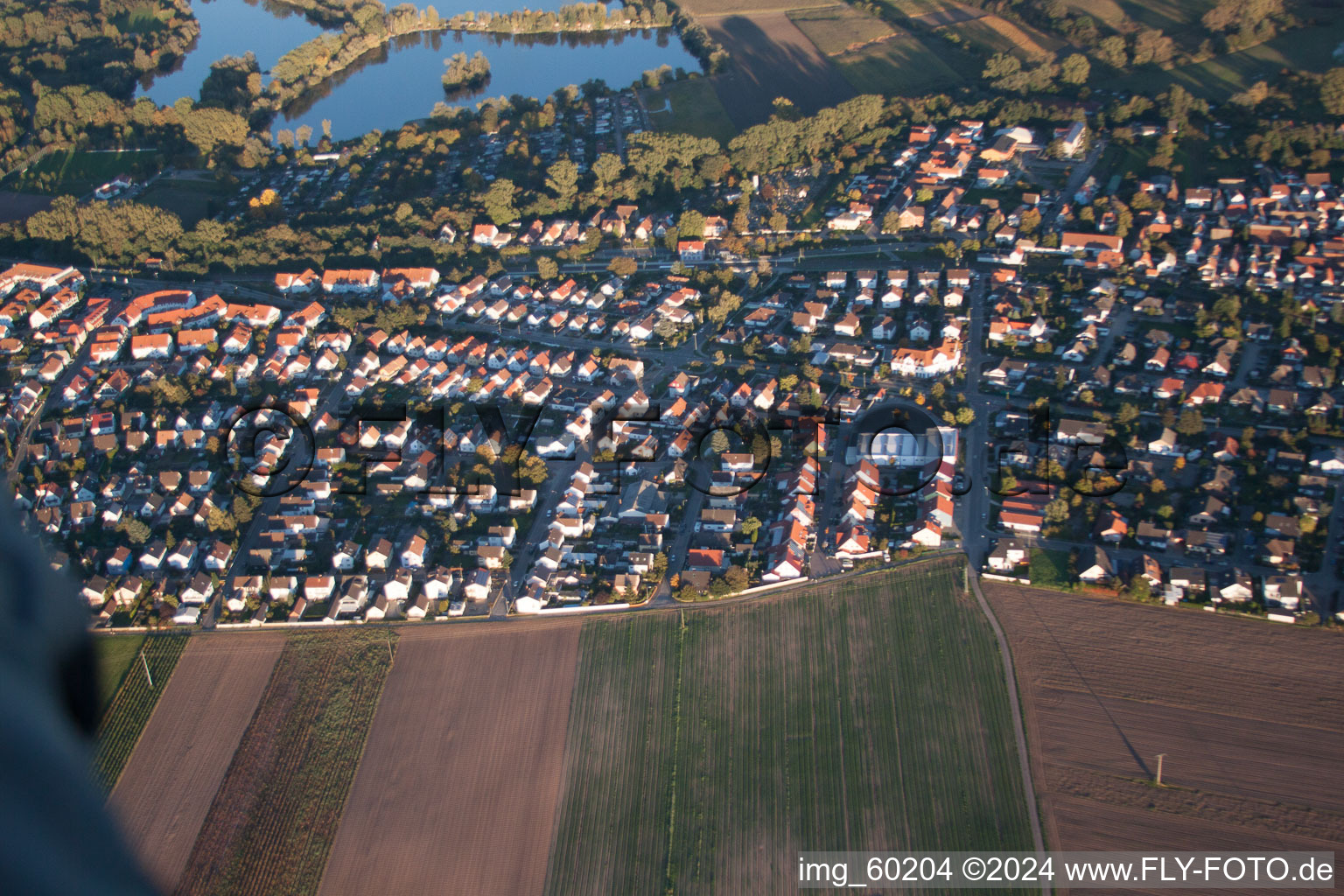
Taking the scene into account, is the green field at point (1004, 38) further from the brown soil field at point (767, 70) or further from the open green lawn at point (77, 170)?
the open green lawn at point (77, 170)

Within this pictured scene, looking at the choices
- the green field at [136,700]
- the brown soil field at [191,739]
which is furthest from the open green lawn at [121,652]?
the brown soil field at [191,739]

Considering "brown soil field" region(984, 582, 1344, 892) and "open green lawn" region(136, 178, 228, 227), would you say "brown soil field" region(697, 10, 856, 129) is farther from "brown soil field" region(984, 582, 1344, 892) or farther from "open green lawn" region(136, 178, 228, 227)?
"brown soil field" region(984, 582, 1344, 892)

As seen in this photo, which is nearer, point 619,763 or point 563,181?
point 619,763

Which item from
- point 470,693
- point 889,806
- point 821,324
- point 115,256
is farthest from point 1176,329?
point 115,256

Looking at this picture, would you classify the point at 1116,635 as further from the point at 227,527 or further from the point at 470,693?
the point at 227,527

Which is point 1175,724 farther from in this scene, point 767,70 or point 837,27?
point 837,27

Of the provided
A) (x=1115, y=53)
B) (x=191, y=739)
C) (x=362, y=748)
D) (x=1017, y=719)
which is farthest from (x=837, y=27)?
(x=191, y=739)

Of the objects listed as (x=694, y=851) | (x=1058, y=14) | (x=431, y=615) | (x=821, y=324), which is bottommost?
A: (x=694, y=851)
